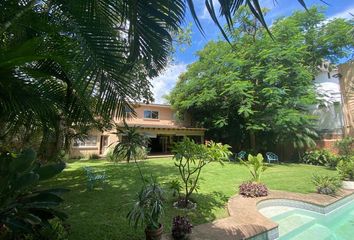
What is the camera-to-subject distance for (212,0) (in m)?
1.85

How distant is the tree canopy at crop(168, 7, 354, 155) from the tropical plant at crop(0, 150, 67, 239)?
56.8 ft

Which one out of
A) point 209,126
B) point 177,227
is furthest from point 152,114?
point 177,227

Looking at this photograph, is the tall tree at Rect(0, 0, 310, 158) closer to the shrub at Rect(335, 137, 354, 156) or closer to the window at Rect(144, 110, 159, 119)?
the shrub at Rect(335, 137, 354, 156)

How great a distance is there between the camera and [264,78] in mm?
20531

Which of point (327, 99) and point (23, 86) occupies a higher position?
point (327, 99)

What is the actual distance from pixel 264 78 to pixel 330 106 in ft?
26.2

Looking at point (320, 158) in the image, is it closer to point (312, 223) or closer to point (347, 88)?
point (347, 88)

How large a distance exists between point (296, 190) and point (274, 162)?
37.5 feet

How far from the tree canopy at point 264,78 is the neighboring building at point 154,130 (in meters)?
2.65

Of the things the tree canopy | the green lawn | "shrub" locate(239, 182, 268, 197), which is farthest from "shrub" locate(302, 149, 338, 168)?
"shrub" locate(239, 182, 268, 197)

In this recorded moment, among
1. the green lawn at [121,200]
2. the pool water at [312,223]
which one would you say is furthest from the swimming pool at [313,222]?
the green lawn at [121,200]

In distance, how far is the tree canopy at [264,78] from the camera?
2008 cm

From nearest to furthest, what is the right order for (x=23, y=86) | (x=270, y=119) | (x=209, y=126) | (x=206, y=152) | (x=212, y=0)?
(x=212, y=0)
(x=23, y=86)
(x=206, y=152)
(x=270, y=119)
(x=209, y=126)

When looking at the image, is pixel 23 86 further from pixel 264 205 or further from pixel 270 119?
pixel 270 119
